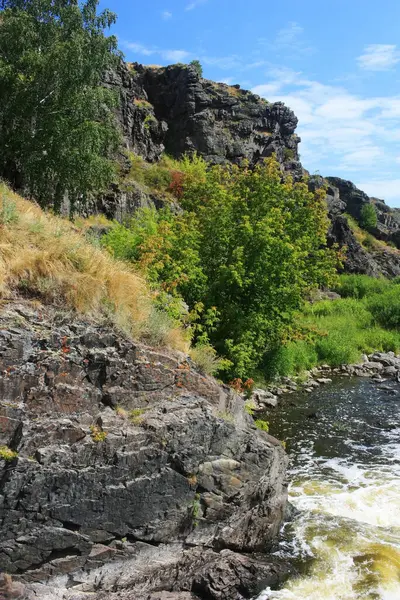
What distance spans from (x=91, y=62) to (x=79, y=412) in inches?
764

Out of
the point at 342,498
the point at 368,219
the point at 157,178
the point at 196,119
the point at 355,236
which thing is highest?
the point at 196,119

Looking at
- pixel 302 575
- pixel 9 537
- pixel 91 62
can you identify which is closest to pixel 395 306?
pixel 91 62

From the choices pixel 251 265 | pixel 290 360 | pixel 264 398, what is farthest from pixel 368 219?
pixel 264 398

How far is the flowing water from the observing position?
782 cm

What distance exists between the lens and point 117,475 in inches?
274

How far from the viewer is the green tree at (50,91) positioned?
2045 centimetres

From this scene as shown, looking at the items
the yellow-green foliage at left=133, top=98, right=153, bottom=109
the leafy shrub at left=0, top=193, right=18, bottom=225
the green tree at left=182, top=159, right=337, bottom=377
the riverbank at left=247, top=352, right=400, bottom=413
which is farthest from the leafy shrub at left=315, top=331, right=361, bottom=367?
the yellow-green foliage at left=133, top=98, right=153, bottom=109

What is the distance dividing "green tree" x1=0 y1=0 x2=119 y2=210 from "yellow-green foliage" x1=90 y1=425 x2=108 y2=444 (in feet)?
55.9

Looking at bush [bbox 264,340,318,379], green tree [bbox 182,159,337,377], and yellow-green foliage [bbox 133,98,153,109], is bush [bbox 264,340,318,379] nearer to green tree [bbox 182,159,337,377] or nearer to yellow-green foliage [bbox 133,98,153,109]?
green tree [bbox 182,159,337,377]

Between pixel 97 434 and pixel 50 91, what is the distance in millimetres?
19105

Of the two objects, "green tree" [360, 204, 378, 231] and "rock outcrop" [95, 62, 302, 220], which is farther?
"green tree" [360, 204, 378, 231]

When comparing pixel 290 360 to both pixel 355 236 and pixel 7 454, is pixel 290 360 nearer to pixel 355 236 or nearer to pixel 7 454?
pixel 7 454

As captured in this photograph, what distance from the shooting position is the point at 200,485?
25.4ft

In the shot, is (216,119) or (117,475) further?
(216,119)
